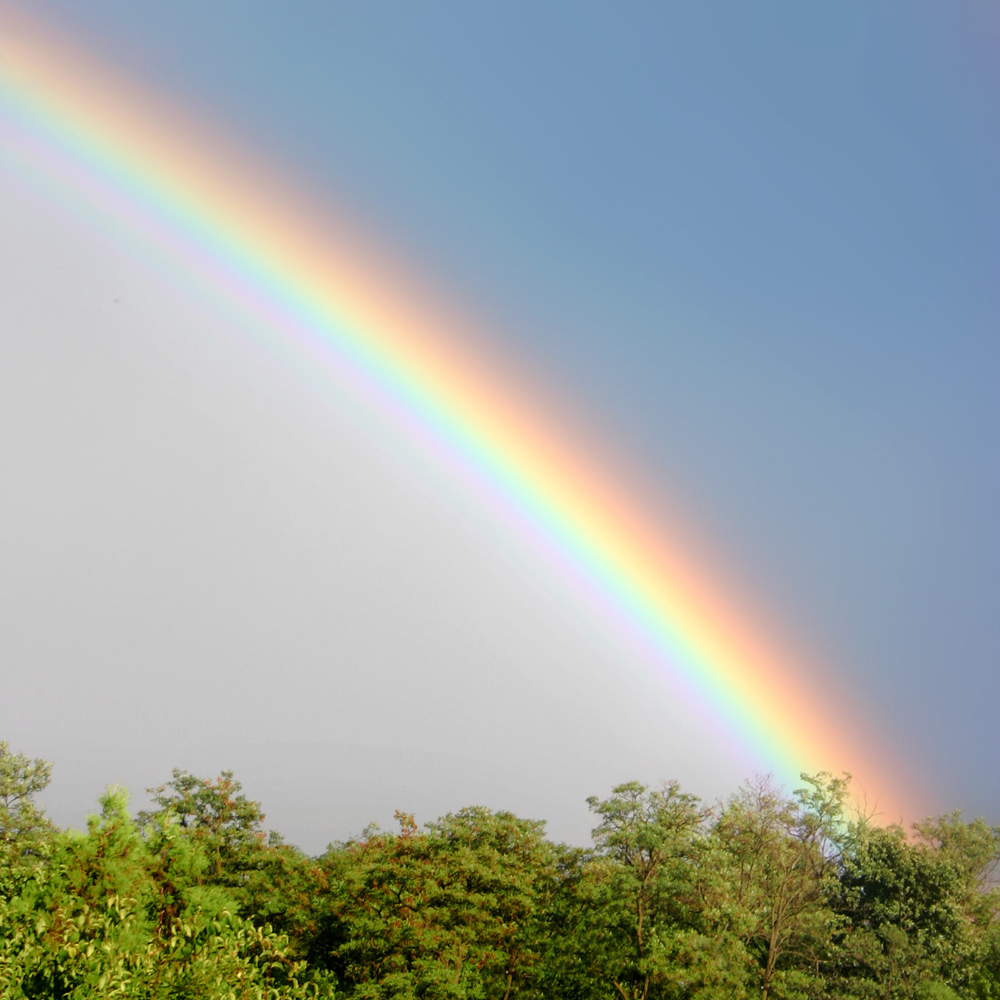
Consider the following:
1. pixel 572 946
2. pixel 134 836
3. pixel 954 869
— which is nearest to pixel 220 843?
pixel 572 946

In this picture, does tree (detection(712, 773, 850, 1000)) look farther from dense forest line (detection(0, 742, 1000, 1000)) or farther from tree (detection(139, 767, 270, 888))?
tree (detection(139, 767, 270, 888))

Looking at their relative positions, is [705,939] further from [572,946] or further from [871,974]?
[871,974]

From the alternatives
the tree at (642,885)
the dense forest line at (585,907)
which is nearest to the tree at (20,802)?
the dense forest line at (585,907)

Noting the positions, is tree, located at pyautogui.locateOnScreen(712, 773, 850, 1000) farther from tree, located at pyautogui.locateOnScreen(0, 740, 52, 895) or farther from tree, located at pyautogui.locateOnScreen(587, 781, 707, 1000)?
tree, located at pyautogui.locateOnScreen(0, 740, 52, 895)

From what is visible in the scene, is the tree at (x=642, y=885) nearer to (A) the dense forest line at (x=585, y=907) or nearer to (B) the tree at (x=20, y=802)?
(A) the dense forest line at (x=585, y=907)

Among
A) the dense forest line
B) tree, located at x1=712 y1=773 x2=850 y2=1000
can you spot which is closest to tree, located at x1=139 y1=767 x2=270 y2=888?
the dense forest line

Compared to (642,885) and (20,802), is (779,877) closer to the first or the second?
(642,885)

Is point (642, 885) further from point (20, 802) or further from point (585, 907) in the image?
point (20, 802)

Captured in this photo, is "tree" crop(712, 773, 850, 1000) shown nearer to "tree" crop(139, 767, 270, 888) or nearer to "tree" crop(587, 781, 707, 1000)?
"tree" crop(587, 781, 707, 1000)

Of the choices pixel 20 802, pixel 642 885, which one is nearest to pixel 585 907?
pixel 642 885

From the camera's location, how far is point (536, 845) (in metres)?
37.0

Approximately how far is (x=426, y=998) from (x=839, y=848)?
61.1 feet

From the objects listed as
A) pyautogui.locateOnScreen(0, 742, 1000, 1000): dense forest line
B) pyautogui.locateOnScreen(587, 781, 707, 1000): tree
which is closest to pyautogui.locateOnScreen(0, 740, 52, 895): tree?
pyautogui.locateOnScreen(0, 742, 1000, 1000): dense forest line

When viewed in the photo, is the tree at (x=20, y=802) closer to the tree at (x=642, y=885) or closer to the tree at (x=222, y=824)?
the tree at (x=222, y=824)
